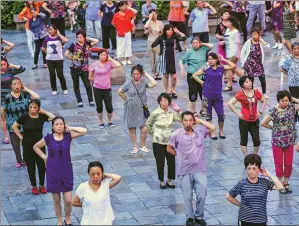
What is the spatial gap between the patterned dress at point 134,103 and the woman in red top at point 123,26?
20.4 ft

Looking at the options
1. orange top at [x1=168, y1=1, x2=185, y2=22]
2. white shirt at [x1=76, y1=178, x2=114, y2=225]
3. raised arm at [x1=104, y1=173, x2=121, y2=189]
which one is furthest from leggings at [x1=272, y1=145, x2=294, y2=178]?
orange top at [x1=168, y1=1, x2=185, y2=22]

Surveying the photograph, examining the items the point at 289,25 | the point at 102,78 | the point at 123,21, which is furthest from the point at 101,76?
the point at 289,25

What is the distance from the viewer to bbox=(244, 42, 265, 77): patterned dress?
1775cm

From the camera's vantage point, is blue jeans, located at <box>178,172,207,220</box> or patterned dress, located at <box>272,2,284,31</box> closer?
blue jeans, located at <box>178,172,207,220</box>

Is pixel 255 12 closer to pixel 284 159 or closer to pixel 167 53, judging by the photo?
pixel 167 53

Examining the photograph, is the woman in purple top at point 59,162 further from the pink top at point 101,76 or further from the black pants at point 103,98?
the black pants at point 103,98

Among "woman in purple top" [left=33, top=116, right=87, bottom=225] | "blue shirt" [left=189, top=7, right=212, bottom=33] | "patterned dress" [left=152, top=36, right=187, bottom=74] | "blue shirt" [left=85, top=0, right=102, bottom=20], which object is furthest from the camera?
"blue shirt" [left=85, top=0, right=102, bottom=20]

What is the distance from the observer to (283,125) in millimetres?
13430

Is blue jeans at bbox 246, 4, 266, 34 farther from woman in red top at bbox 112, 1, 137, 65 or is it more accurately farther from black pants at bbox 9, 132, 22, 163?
black pants at bbox 9, 132, 22, 163

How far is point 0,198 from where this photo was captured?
12.9 m

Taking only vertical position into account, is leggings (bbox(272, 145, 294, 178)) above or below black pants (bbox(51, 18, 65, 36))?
below

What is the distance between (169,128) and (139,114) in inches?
71.0

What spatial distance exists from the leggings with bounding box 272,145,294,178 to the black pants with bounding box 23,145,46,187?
3381 mm

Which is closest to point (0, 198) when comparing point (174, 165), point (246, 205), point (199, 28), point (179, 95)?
point (174, 165)
